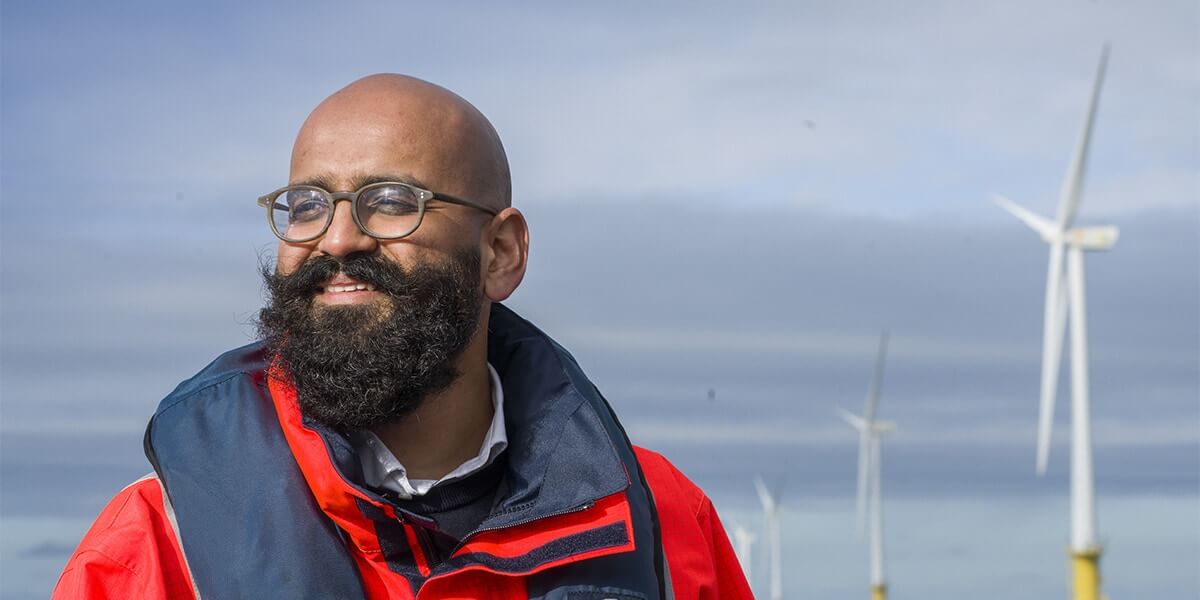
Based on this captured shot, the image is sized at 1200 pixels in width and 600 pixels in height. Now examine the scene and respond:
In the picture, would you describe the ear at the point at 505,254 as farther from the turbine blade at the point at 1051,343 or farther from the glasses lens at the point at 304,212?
the turbine blade at the point at 1051,343

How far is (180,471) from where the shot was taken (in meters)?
6.71

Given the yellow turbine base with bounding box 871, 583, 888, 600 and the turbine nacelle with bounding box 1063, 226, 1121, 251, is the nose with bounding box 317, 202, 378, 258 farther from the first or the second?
the yellow turbine base with bounding box 871, 583, 888, 600

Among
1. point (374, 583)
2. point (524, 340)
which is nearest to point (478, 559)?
point (374, 583)

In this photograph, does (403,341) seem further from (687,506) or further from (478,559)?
(687,506)

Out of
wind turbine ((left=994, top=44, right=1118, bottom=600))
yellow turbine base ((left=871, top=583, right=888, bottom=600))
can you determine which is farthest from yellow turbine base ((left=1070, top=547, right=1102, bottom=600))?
yellow turbine base ((left=871, top=583, right=888, bottom=600))

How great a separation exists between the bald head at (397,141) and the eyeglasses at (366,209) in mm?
76

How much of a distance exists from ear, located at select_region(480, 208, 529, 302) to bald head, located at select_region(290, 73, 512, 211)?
104 mm

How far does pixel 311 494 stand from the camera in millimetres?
6852

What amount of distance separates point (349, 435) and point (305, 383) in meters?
0.32

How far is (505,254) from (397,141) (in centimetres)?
86

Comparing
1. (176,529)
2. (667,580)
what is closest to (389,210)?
(176,529)

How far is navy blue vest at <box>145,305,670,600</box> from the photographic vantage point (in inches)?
259

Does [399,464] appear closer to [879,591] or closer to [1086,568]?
[1086,568]

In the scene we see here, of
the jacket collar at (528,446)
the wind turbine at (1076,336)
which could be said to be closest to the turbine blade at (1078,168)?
the wind turbine at (1076,336)
